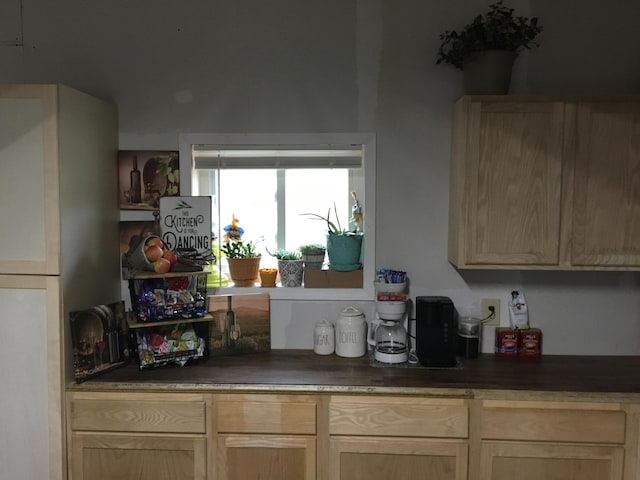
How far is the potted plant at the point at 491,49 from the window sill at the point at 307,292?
3.33 feet

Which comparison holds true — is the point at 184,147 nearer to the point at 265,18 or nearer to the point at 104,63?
the point at 104,63

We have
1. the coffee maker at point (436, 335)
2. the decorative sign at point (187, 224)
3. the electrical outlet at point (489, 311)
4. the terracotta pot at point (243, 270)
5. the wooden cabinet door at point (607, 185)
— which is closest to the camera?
the wooden cabinet door at point (607, 185)

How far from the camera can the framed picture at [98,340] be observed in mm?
2115

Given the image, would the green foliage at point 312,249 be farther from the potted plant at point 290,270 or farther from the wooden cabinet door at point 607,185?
the wooden cabinet door at point 607,185

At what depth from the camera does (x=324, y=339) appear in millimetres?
2506

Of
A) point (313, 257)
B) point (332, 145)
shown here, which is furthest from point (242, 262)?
point (332, 145)

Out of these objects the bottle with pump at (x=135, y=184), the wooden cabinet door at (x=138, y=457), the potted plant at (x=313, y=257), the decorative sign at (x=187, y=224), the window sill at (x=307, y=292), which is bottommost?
the wooden cabinet door at (x=138, y=457)

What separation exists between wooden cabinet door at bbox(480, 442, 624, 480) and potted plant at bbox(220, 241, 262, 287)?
1.28 m

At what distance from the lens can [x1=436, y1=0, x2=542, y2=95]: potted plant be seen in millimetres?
2271

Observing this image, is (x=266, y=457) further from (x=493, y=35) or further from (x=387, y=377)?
(x=493, y=35)

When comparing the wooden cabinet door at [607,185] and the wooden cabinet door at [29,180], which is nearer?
the wooden cabinet door at [29,180]

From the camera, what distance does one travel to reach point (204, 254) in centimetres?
246

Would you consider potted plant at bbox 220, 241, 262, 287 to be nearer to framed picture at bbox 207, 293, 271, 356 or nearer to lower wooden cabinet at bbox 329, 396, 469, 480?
framed picture at bbox 207, 293, 271, 356

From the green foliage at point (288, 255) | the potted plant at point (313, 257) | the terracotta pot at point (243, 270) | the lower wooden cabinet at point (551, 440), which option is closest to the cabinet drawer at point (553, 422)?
the lower wooden cabinet at point (551, 440)
